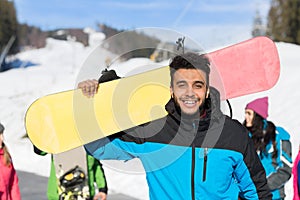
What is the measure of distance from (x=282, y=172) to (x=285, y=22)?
3546cm

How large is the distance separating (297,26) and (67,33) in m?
64.4

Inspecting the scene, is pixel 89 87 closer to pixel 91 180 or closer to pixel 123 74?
pixel 123 74


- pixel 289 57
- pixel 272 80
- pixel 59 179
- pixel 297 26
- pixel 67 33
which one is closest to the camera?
pixel 272 80

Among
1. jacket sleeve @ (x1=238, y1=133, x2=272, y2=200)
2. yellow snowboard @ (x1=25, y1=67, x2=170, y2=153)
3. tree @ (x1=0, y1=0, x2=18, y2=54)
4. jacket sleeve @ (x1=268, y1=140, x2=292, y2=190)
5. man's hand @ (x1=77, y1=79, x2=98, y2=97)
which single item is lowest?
jacket sleeve @ (x1=268, y1=140, x2=292, y2=190)

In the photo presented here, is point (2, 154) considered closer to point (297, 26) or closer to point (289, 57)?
point (289, 57)

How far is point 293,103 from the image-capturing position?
53.8ft

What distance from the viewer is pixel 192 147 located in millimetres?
3539

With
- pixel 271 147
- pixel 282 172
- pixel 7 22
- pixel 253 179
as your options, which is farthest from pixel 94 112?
pixel 7 22

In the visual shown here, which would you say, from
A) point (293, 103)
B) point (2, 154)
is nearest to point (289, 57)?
point (293, 103)

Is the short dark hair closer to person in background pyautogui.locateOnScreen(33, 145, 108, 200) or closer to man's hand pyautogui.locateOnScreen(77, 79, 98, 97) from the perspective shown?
man's hand pyautogui.locateOnScreen(77, 79, 98, 97)

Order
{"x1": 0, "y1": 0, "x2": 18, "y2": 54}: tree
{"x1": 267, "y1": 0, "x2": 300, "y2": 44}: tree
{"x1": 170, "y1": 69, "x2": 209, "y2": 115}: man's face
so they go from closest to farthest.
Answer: {"x1": 170, "y1": 69, "x2": 209, "y2": 115}: man's face < {"x1": 267, "y1": 0, "x2": 300, "y2": 44}: tree < {"x1": 0, "y1": 0, "x2": 18, "y2": 54}: tree

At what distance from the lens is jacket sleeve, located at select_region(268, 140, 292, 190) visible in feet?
20.8

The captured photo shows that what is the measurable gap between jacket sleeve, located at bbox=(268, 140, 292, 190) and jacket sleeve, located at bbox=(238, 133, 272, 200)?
2.74 metres

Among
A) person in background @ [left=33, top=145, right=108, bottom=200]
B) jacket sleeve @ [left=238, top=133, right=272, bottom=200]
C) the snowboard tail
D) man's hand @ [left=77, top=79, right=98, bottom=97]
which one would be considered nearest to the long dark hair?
person in background @ [left=33, top=145, right=108, bottom=200]
